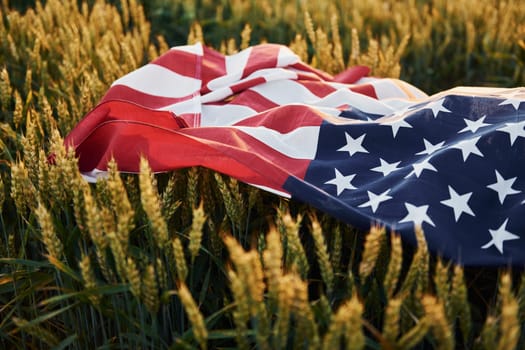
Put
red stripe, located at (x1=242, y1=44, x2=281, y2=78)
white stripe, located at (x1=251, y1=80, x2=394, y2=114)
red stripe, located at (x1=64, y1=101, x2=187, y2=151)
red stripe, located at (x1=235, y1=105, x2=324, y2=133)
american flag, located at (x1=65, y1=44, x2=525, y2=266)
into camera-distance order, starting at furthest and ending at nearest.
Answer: red stripe, located at (x1=242, y1=44, x2=281, y2=78) → white stripe, located at (x1=251, y1=80, x2=394, y2=114) → red stripe, located at (x1=235, y1=105, x2=324, y2=133) → red stripe, located at (x1=64, y1=101, x2=187, y2=151) → american flag, located at (x1=65, y1=44, x2=525, y2=266)

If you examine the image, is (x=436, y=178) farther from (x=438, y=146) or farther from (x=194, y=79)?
(x=194, y=79)

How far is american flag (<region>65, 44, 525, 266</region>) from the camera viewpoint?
1400 millimetres

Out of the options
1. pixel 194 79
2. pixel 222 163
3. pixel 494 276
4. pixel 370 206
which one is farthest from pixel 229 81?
pixel 494 276

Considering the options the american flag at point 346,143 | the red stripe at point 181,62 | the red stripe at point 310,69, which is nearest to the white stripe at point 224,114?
the american flag at point 346,143

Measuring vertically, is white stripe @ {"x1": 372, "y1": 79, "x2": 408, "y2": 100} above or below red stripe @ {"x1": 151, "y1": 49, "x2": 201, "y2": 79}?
below

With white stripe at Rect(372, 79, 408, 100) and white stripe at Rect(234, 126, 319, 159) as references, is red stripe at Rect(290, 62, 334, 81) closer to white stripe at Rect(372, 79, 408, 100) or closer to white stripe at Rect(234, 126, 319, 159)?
white stripe at Rect(372, 79, 408, 100)

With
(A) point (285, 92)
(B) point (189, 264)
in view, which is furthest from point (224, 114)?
(B) point (189, 264)

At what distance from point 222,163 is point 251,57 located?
96cm

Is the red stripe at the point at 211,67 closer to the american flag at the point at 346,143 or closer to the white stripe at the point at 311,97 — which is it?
the american flag at the point at 346,143

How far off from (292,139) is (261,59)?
2.10ft

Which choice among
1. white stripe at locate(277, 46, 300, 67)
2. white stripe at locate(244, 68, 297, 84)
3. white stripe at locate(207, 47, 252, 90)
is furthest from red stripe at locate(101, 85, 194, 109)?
white stripe at locate(277, 46, 300, 67)

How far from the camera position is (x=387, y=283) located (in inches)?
40.1

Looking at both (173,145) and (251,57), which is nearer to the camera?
(173,145)

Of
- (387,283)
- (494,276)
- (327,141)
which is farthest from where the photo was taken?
(327,141)
